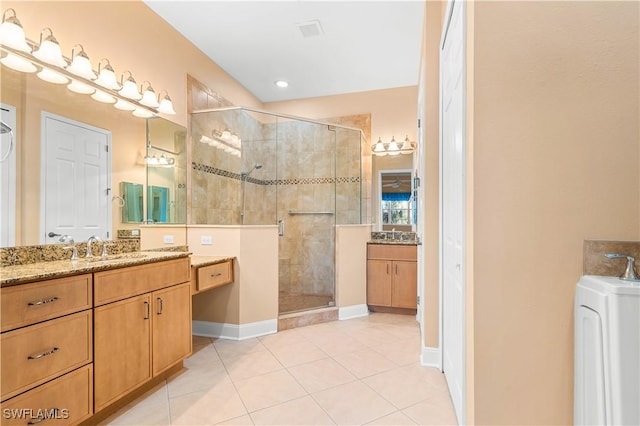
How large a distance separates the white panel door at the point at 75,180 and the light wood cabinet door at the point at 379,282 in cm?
261

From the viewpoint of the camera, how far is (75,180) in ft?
6.68

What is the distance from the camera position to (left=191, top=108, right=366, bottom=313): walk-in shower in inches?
127

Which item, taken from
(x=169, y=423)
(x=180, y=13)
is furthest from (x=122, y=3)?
(x=169, y=423)

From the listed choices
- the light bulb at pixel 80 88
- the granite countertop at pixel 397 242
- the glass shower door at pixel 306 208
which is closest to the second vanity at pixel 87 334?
the light bulb at pixel 80 88

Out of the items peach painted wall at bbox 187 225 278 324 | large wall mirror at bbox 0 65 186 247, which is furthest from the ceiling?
peach painted wall at bbox 187 225 278 324

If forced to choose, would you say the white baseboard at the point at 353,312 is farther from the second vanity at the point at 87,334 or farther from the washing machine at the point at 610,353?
the washing machine at the point at 610,353

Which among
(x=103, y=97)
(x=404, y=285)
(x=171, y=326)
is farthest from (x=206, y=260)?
(x=404, y=285)

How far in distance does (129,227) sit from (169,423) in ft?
4.66

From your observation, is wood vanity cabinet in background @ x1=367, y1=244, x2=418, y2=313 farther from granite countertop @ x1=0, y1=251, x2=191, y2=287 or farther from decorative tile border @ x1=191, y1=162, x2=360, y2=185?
granite countertop @ x1=0, y1=251, x2=191, y2=287

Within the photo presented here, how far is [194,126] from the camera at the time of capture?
3174 mm

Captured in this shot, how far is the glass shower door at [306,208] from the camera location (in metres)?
3.72

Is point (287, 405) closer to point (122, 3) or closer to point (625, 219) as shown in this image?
point (625, 219)

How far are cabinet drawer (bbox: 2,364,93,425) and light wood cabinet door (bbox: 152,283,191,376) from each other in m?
0.44

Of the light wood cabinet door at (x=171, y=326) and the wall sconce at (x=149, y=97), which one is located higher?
the wall sconce at (x=149, y=97)
